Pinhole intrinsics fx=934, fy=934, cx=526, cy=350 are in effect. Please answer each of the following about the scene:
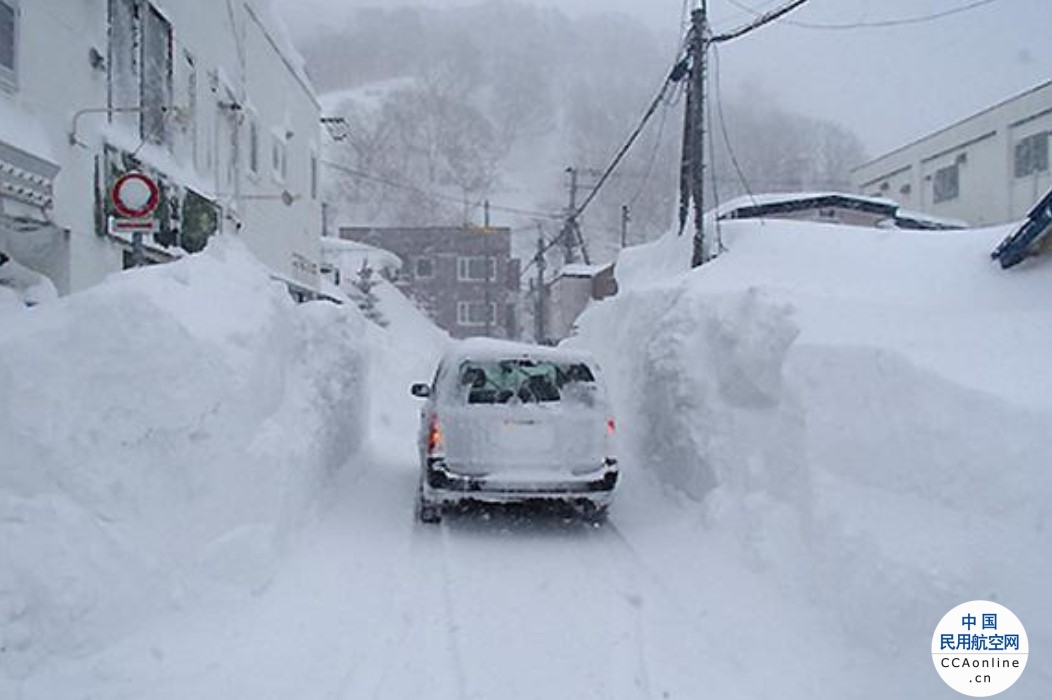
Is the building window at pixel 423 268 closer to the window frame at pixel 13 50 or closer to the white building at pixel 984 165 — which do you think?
the white building at pixel 984 165

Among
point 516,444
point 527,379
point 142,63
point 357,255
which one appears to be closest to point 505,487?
point 516,444

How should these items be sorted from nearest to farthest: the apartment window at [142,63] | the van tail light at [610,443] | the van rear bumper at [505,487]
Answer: the van rear bumper at [505,487], the van tail light at [610,443], the apartment window at [142,63]

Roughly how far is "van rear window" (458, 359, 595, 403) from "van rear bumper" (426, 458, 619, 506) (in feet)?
2.45

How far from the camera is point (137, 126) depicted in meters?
12.8

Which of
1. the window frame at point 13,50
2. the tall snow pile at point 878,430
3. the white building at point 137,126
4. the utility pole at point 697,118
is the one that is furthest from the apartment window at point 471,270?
the window frame at point 13,50

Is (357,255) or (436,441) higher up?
(357,255)

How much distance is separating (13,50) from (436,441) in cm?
582

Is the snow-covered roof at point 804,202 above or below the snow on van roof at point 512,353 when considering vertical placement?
above

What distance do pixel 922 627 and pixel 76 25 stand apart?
416 inches

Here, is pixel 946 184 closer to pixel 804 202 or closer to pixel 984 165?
pixel 984 165

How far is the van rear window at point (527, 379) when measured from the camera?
8.38 meters

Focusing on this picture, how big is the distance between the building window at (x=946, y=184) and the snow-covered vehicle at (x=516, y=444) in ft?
Answer: 108

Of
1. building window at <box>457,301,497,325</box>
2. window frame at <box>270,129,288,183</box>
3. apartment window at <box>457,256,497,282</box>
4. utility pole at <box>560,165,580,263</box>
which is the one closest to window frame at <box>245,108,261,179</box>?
window frame at <box>270,129,288,183</box>

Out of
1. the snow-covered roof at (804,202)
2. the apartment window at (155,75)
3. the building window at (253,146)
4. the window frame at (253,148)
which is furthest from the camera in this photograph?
the snow-covered roof at (804,202)
